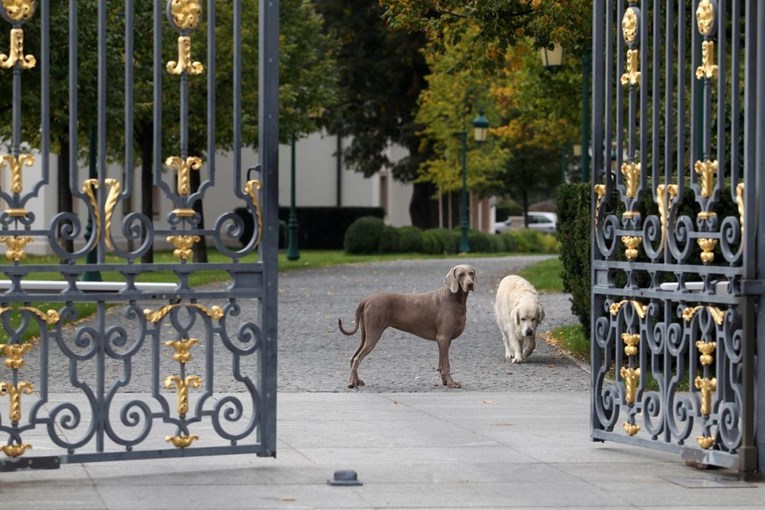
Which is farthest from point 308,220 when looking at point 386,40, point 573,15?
point 573,15

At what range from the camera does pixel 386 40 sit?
55750mm

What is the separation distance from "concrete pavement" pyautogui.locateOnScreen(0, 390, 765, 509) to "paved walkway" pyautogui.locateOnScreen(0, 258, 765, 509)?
0.04 ft

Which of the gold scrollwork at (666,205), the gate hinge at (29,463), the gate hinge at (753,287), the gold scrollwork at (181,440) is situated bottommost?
the gate hinge at (29,463)

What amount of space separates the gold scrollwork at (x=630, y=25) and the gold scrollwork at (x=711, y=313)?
176 cm

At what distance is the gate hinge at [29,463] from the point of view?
27.2 ft

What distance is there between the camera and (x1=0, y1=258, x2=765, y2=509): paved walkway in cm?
788

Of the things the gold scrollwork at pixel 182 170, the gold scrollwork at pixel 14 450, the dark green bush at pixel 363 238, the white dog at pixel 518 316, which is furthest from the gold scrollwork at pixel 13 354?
the dark green bush at pixel 363 238

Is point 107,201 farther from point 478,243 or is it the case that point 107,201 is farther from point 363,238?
point 478,243

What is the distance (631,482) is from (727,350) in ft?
2.89

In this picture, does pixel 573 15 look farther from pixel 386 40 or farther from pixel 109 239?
pixel 386 40

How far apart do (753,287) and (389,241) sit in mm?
41253

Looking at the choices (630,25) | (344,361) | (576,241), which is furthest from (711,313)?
(576,241)

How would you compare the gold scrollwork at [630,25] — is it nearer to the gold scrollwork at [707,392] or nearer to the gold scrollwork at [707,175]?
the gold scrollwork at [707,175]

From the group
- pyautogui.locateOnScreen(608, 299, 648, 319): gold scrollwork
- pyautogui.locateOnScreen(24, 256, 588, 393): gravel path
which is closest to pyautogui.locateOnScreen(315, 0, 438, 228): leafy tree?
pyautogui.locateOnScreen(24, 256, 588, 393): gravel path
